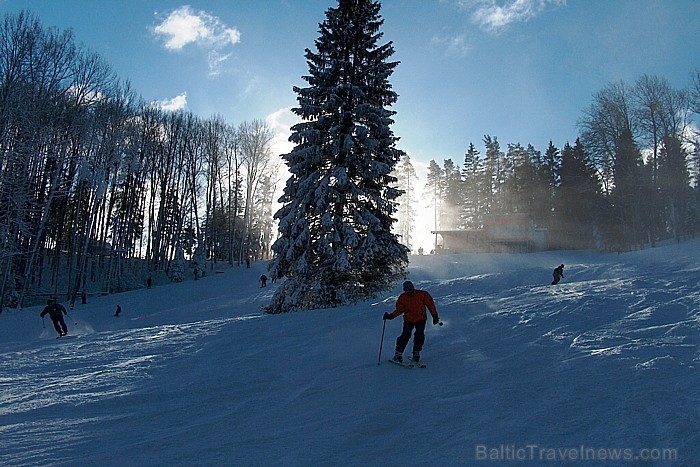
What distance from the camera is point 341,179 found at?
1609cm

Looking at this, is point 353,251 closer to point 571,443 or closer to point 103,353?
point 103,353

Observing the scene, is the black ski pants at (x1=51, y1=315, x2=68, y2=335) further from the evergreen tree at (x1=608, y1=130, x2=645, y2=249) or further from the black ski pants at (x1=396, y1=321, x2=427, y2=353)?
the evergreen tree at (x1=608, y1=130, x2=645, y2=249)

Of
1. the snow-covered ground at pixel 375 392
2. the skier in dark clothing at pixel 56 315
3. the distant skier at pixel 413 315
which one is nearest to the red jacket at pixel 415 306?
the distant skier at pixel 413 315

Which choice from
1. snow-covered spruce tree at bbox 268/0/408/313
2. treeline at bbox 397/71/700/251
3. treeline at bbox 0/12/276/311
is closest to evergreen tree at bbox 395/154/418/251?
treeline at bbox 397/71/700/251

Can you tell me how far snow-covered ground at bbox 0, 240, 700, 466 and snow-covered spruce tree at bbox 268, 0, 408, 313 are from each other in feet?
12.2

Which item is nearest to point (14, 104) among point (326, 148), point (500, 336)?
point (326, 148)

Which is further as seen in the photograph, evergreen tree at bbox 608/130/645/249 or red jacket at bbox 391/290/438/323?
evergreen tree at bbox 608/130/645/249

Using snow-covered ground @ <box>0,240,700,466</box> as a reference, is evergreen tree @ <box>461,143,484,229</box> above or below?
above

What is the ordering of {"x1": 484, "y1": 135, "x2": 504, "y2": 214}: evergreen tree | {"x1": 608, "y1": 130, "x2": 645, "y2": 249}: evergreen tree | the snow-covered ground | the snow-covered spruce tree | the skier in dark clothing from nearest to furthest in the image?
the snow-covered ground, the skier in dark clothing, the snow-covered spruce tree, {"x1": 608, "y1": 130, "x2": 645, "y2": 249}: evergreen tree, {"x1": 484, "y1": 135, "x2": 504, "y2": 214}: evergreen tree

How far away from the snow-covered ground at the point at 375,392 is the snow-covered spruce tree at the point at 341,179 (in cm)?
372

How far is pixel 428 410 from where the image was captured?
5379 millimetres

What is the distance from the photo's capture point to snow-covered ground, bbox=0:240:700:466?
4.34 meters

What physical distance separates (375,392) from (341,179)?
10848mm

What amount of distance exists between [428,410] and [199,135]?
4425cm
